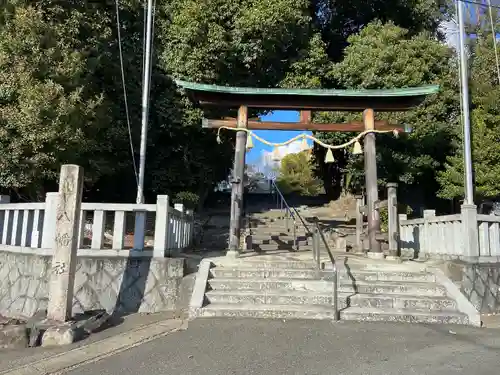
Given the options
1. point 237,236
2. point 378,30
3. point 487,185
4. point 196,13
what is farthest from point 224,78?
point 487,185

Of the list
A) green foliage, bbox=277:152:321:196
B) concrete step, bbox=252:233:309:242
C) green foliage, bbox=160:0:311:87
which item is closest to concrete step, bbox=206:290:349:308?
concrete step, bbox=252:233:309:242

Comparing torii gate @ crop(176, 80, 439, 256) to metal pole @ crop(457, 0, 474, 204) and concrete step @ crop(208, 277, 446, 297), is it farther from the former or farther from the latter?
metal pole @ crop(457, 0, 474, 204)

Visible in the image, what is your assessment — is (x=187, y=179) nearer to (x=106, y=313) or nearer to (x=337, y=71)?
(x=337, y=71)

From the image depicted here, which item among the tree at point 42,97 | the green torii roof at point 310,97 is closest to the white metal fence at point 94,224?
the tree at point 42,97

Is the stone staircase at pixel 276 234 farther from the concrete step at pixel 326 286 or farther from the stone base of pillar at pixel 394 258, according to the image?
the concrete step at pixel 326 286

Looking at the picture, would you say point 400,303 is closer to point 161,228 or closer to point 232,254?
point 232,254

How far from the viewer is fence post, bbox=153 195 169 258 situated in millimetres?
7426

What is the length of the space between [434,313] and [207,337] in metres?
3.51

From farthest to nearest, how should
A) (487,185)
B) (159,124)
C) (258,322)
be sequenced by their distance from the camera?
(159,124), (487,185), (258,322)

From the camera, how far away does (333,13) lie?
21781mm

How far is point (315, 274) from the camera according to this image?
7.64 m

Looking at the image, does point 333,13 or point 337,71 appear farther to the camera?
point 333,13

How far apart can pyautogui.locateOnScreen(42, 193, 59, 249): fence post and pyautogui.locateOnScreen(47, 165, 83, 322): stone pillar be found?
145cm

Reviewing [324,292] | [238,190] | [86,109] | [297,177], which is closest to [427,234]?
[324,292]
